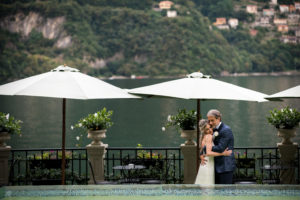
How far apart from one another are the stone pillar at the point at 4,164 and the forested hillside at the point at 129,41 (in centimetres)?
13142

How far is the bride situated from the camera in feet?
20.5

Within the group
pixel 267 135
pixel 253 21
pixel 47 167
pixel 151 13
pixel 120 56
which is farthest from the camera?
pixel 253 21

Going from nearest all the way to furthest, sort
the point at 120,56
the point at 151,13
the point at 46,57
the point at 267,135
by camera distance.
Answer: the point at 267,135
the point at 46,57
the point at 120,56
the point at 151,13

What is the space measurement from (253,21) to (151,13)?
1545 inches

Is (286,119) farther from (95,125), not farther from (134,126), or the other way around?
(134,126)

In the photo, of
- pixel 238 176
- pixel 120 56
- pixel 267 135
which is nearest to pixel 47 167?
pixel 238 176

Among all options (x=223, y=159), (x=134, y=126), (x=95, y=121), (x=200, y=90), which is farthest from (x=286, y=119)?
(x=134, y=126)

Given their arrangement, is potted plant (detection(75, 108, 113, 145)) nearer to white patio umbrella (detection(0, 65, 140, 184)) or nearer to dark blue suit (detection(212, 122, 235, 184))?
white patio umbrella (detection(0, 65, 140, 184))

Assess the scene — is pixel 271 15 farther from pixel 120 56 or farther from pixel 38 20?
pixel 38 20

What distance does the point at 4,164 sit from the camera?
340 inches

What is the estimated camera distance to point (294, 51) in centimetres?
16000

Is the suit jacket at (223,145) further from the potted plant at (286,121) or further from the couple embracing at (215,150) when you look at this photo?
the potted plant at (286,121)

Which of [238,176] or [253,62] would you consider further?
[253,62]

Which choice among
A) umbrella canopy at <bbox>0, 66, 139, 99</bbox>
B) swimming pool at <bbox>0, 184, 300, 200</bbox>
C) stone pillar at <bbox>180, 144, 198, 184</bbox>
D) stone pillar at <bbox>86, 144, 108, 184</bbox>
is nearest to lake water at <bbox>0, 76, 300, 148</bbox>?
stone pillar at <bbox>180, 144, 198, 184</bbox>
